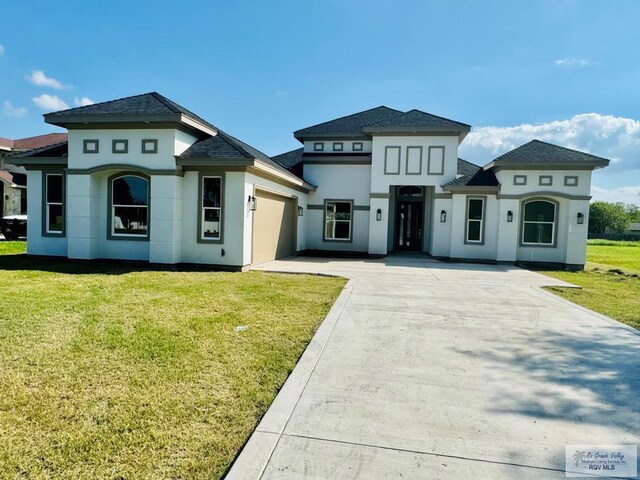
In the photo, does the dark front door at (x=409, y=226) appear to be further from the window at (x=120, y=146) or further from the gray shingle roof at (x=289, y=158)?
the window at (x=120, y=146)

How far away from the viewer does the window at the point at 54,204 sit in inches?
464

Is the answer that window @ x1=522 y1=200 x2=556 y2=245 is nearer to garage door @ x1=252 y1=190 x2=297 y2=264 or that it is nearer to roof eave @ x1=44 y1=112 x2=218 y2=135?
garage door @ x1=252 y1=190 x2=297 y2=264

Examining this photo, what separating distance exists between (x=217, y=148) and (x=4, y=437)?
30.1 ft

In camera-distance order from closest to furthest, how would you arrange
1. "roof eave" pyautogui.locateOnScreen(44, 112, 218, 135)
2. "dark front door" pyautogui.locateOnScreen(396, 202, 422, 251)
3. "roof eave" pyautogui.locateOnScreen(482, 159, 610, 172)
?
"roof eave" pyautogui.locateOnScreen(44, 112, 218, 135) → "roof eave" pyautogui.locateOnScreen(482, 159, 610, 172) → "dark front door" pyautogui.locateOnScreen(396, 202, 422, 251)

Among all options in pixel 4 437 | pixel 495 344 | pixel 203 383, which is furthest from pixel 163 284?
pixel 495 344

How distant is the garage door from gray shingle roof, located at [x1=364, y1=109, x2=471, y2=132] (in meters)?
4.62

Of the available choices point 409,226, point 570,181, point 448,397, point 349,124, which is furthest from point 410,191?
point 448,397

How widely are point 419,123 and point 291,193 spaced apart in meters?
5.70

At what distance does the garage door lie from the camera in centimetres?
1177

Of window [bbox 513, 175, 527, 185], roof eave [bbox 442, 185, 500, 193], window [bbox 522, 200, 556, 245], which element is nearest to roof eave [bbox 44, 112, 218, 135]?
roof eave [bbox 442, 185, 500, 193]

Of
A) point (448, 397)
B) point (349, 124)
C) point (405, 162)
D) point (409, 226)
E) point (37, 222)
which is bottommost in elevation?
point (448, 397)

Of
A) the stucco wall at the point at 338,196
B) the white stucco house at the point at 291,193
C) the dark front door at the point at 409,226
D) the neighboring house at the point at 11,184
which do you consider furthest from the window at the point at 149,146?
the neighboring house at the point at 11,184

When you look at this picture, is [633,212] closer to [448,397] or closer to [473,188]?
[473,188]

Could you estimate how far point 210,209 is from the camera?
10711 millimetres
